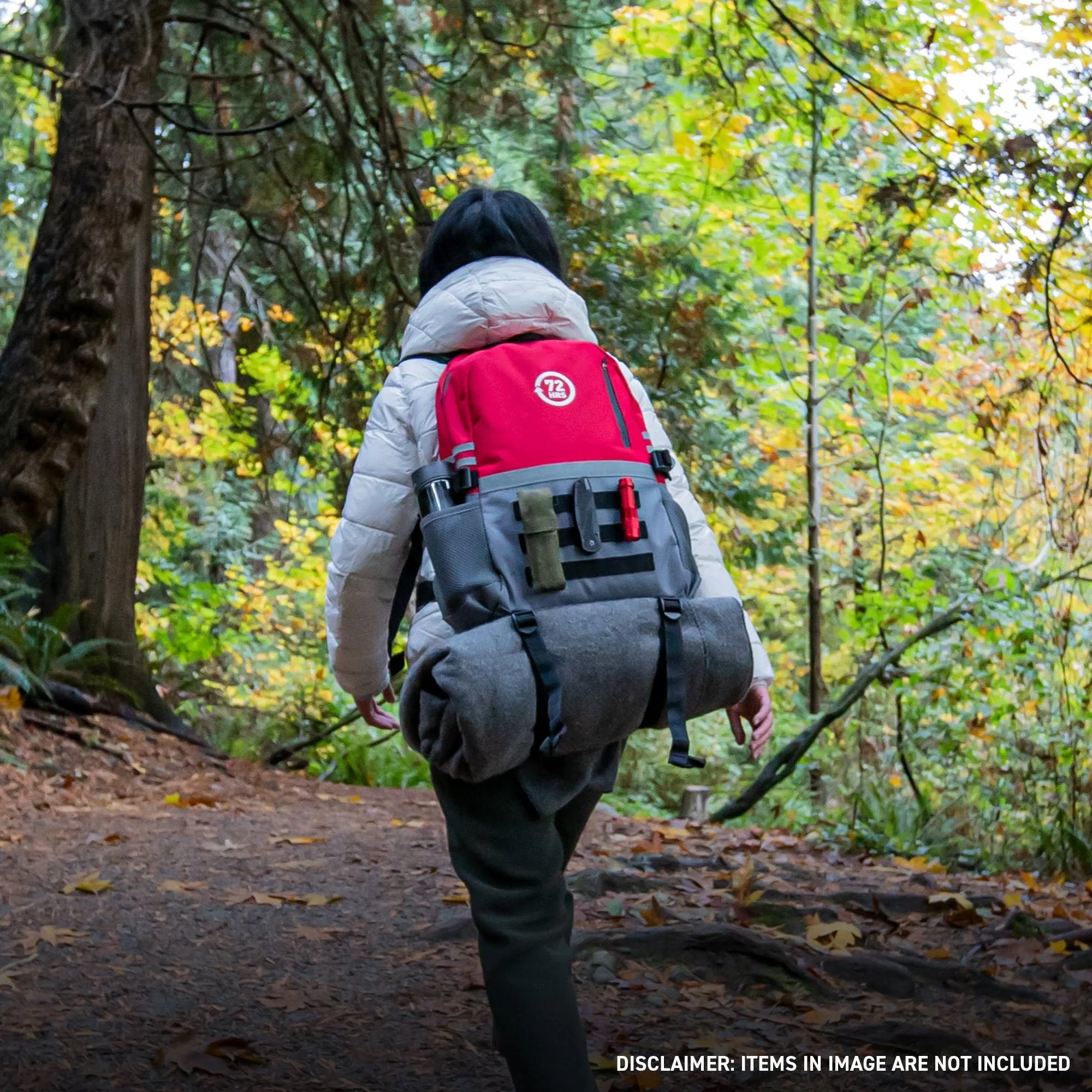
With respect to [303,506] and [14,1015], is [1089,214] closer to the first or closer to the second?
[14,1015]

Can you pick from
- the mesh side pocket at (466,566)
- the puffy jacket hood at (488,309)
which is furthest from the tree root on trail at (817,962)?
the puffy jacket hood at (488,309)

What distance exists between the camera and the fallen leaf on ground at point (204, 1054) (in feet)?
9.03

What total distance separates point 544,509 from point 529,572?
0.12 metres

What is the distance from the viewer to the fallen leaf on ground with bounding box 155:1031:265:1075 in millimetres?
2752

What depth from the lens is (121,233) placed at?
6605mm

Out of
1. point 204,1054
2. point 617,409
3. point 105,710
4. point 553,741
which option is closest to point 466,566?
point 553,741

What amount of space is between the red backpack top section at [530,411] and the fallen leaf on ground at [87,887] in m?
2.80

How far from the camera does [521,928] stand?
2.22 meters

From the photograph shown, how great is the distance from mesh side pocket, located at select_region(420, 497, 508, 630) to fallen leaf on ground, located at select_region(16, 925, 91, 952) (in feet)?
7.46

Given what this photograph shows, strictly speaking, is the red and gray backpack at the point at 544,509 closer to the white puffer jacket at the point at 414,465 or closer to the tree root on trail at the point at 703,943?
the white puffer jacket at the point at 414,465

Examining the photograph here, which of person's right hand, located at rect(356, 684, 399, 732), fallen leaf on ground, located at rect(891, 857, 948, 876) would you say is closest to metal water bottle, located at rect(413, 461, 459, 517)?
person's right hand, located at rect(356, 684, 399, 732)

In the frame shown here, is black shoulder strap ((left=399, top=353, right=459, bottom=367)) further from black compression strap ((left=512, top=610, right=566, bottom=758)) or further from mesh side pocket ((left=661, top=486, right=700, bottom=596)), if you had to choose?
black compression strap ((left=512, top=610, right=566, bottom=758))

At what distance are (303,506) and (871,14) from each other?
10917mm

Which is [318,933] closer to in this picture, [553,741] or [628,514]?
[553,741]
